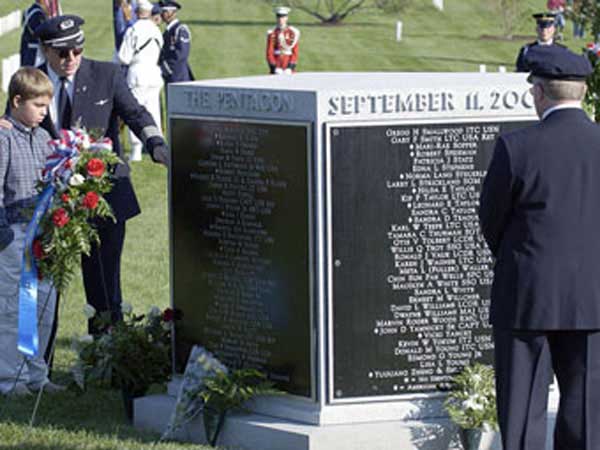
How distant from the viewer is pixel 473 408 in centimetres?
754

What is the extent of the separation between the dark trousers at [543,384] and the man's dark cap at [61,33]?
3481 mm

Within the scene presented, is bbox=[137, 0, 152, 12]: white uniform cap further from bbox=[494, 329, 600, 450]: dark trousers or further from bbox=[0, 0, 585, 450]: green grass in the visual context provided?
bbox=[494, 329, 600, 450]: dark trousers

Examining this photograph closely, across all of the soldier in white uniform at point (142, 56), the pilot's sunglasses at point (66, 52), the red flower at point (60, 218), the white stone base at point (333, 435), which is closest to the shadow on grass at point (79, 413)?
the white stone base at point (333, 435)

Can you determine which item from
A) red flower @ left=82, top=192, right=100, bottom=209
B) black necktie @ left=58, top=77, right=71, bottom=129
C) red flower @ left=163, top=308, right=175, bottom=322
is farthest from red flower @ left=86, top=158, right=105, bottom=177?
black necktie @ left=58, top=77, right=71, bottom=129

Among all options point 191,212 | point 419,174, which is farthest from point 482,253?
point 191,212

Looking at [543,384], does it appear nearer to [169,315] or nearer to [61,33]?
[169,315]

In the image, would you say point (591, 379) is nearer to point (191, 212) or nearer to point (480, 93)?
point (480, 93)

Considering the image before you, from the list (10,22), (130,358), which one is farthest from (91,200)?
(10,22)

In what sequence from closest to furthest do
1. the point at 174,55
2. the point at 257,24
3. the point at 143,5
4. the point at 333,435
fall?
the point at 333,435, the point at 143,5, the point at 174,55, the point at 257,24

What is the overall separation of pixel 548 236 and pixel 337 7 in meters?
52.7

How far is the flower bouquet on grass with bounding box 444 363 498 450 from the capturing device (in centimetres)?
755

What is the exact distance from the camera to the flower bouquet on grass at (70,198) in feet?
26.2

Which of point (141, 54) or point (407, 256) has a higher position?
point (141, 54)

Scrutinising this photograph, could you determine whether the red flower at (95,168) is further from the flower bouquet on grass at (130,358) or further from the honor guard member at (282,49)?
the honor guard member at (282,49)
